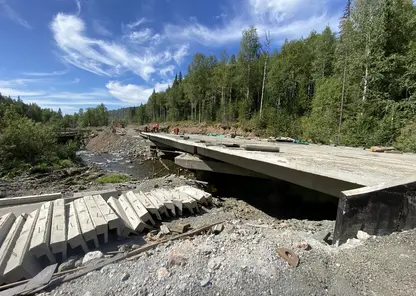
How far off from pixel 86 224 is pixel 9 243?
90 centimetres

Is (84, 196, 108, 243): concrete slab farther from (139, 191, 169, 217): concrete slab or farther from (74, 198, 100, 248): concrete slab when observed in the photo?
(139, 191, 169, 217): concrete slab

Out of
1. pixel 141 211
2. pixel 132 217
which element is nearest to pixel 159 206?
pixel 141 211

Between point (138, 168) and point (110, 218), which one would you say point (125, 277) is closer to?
point (110, 218)

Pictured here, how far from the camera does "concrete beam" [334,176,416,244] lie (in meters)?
2.69

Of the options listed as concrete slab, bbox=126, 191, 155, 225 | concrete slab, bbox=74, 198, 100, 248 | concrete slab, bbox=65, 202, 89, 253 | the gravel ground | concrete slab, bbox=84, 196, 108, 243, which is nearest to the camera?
the gravel ground

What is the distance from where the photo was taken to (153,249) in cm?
298

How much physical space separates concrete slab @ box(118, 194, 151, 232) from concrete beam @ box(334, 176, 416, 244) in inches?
124

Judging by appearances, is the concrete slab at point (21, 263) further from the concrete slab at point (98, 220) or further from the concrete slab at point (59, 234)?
the concrete slab at point (98, 220)

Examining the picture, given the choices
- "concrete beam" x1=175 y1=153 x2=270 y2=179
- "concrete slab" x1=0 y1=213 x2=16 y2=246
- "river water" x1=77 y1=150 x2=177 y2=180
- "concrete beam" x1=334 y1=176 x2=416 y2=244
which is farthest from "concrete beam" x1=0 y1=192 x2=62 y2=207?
"river water" x1=77 y1=150 x2=177 y2=180

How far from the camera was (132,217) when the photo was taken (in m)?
3.84

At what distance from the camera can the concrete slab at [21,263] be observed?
233cm


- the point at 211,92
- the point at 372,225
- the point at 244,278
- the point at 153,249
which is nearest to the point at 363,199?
the point at 372,225

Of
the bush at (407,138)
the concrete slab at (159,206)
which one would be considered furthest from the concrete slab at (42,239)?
the bush at (407,138)

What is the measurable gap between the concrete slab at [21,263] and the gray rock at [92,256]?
517 millimetres
